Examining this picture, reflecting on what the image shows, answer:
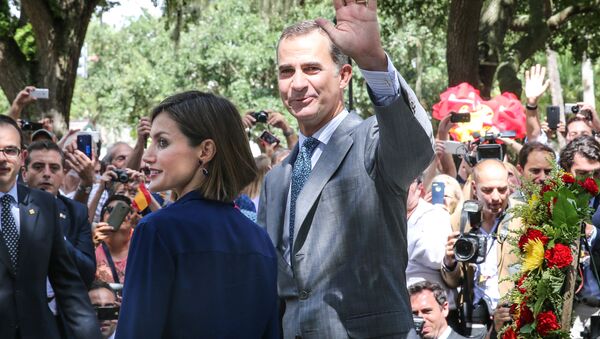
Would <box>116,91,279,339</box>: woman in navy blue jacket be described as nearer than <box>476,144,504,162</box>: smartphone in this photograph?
Yes

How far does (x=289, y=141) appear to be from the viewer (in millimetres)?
10484

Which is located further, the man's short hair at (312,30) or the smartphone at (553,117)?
the smartphone at (553,117)

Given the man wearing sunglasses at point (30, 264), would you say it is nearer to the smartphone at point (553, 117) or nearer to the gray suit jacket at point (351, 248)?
the gray suit jacket at point (351, 248)

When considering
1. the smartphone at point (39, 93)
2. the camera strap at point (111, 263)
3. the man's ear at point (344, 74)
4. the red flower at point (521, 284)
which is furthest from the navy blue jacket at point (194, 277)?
the smartphone at point (39, 93)

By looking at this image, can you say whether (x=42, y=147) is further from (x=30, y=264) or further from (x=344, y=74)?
(x=344, y=74)

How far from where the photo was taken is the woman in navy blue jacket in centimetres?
334

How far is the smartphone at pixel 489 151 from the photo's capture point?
852cm

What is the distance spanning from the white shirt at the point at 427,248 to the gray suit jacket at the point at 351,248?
3130 mm

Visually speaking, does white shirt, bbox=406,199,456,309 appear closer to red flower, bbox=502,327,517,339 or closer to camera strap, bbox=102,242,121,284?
red flower, bbox=502,327,517,339

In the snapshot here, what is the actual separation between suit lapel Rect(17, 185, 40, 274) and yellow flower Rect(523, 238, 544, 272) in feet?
9.08

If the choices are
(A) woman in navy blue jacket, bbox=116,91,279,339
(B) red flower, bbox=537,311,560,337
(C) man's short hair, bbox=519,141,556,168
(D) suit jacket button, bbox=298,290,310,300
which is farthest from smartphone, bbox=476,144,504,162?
(A) woman in navy blue jacket, bbox=116,91,279,339

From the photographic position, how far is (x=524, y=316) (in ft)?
18.6

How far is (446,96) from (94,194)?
14.7 feet

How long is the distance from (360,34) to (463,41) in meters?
13.4
